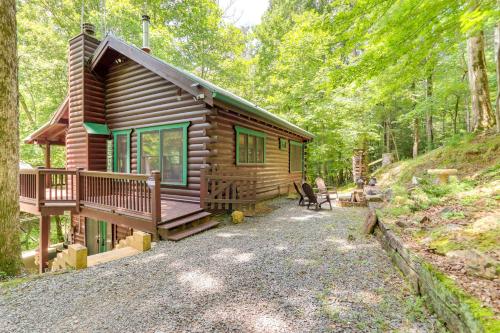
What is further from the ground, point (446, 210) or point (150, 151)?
point (150, 151)

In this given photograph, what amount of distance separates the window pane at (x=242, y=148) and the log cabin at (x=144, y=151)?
0.12 feet

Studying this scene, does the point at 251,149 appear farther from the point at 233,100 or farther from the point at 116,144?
the point at 116,144

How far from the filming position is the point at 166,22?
20.4 meters

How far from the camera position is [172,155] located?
7895 millimetres

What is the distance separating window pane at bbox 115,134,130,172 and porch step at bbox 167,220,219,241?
4645 millimetres

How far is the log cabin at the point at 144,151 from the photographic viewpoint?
592cm

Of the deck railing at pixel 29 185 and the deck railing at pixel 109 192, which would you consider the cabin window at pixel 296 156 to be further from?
the deck railing at pixel 29 185

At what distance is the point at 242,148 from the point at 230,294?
6.20 metres

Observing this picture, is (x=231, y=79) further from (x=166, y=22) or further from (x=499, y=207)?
(x=499, y=207)

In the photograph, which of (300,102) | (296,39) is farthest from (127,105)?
(296,39)

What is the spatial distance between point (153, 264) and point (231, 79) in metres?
20.3

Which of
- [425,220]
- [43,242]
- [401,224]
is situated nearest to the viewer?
[425,220]

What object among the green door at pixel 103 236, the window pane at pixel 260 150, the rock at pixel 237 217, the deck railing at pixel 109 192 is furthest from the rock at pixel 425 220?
the green door at pixel 103 236

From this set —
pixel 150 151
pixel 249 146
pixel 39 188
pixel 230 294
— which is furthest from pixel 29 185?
pixel 230 294
